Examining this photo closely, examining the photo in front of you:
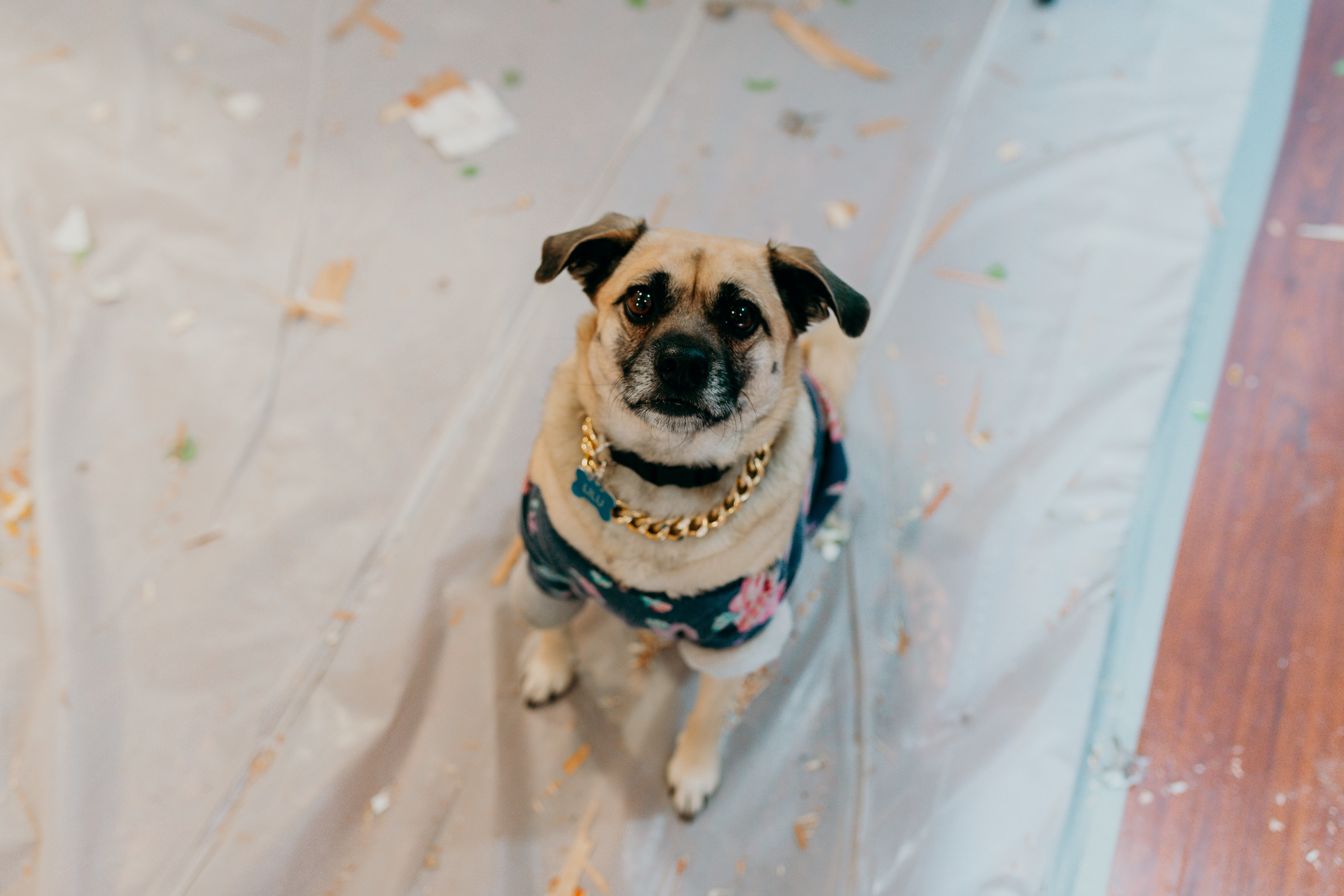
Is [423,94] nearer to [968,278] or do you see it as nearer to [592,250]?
[592,250]

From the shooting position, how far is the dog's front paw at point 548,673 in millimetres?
2416

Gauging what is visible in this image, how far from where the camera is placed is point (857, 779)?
7.92ft

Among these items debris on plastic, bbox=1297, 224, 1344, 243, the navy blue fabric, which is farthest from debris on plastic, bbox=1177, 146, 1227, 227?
the navy blue fabric

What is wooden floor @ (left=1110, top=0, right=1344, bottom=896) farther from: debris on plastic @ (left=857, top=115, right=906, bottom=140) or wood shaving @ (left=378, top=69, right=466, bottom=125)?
wood shaving @ (left=378, top=69, right=466, bottom=125)

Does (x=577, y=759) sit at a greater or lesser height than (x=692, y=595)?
lesser

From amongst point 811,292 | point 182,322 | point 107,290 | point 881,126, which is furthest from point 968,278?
point 107,290

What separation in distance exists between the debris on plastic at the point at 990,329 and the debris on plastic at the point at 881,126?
936 mm

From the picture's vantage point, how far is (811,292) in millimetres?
1843

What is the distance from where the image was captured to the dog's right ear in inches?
68.2

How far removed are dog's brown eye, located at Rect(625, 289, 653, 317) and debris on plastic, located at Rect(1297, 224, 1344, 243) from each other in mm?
3117

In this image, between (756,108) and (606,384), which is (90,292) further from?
(756,108)

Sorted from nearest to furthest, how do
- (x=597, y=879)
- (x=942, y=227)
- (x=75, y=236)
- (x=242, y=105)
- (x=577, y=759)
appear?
1. (x=597, y=879)
2. (x=577, y=759)
3. (x=75, y=236)
4. (x=942, y=227)
5. (x=242, y=105)

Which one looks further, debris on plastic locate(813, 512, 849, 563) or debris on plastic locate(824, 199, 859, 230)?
debris on plastic locate(824, 199, 859, 230)

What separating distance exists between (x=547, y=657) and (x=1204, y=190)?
3.23 meters
